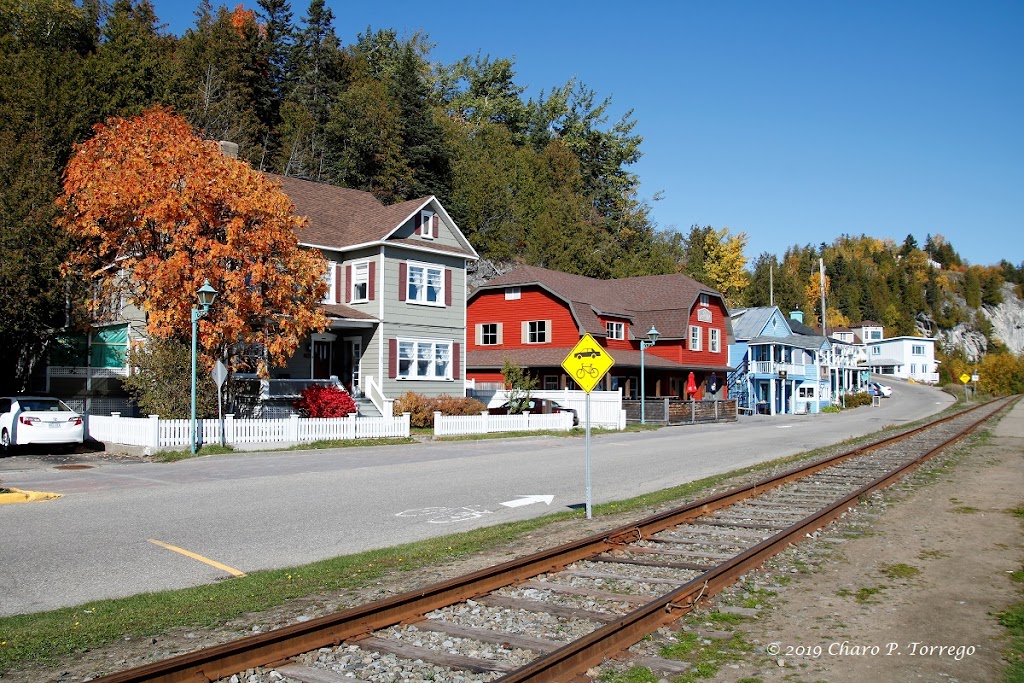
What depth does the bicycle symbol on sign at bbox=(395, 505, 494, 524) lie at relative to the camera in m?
13.7

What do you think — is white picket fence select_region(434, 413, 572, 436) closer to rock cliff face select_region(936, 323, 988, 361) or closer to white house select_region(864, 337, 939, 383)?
white house select_region(864, 337, 939, 383)

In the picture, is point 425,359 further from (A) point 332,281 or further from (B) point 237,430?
(B) point 237,430

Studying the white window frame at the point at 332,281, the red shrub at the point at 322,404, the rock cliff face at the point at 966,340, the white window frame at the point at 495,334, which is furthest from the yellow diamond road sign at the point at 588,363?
the rock cliff face at the point at 966,340

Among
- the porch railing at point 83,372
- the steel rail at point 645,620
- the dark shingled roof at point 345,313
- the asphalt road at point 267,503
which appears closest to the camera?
the steel rail at point 645,620

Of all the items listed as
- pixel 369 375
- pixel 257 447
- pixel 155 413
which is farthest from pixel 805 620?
pixel 369 375

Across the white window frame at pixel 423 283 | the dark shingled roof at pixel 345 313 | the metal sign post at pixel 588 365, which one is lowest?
the metal sign post at pixel 588 365

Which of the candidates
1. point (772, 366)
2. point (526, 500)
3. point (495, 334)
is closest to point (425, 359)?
point (495, 334)

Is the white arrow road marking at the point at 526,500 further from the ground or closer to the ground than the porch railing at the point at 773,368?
closer to the ground

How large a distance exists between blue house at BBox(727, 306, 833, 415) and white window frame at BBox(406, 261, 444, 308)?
105 ft

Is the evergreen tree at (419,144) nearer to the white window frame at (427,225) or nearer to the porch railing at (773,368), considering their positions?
the white window frame at (427,225)

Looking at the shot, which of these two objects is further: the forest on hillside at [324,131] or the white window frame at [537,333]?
the white window frame at [537,333]

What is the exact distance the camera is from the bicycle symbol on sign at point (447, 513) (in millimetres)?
13688

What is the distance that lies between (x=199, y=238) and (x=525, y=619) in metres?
20.8

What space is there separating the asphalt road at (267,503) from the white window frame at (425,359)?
8467mm
